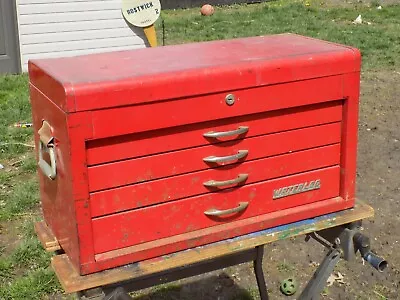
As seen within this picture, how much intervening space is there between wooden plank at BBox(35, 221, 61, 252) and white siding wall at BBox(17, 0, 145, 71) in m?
6.85

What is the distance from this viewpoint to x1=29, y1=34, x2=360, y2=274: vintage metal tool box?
6.07ft

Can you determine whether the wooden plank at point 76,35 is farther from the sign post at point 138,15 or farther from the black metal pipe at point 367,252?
the black metal pipe at point 367,252

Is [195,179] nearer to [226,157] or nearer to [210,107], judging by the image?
[226,157]

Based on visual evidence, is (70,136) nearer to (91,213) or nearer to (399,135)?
(91,213)

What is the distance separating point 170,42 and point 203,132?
8.60 meters

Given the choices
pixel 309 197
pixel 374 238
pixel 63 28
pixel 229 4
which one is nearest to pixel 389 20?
pixel 229 4

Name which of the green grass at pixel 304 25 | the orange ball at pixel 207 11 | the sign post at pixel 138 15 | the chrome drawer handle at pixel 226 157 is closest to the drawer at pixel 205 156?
the chrome drawer handle at pixel 226 157

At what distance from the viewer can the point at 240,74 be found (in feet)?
6.51

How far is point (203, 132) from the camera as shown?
1993 millimetres

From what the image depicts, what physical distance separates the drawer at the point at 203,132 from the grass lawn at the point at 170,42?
1624mm

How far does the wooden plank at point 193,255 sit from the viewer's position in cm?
190

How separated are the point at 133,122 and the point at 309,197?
74cm

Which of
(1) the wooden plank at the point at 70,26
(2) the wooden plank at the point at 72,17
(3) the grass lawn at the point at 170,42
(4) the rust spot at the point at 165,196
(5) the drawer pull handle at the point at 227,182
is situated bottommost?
(3) the grass lawn at the point at 170,42

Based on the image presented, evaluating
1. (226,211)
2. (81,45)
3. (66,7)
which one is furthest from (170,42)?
(226,211)
